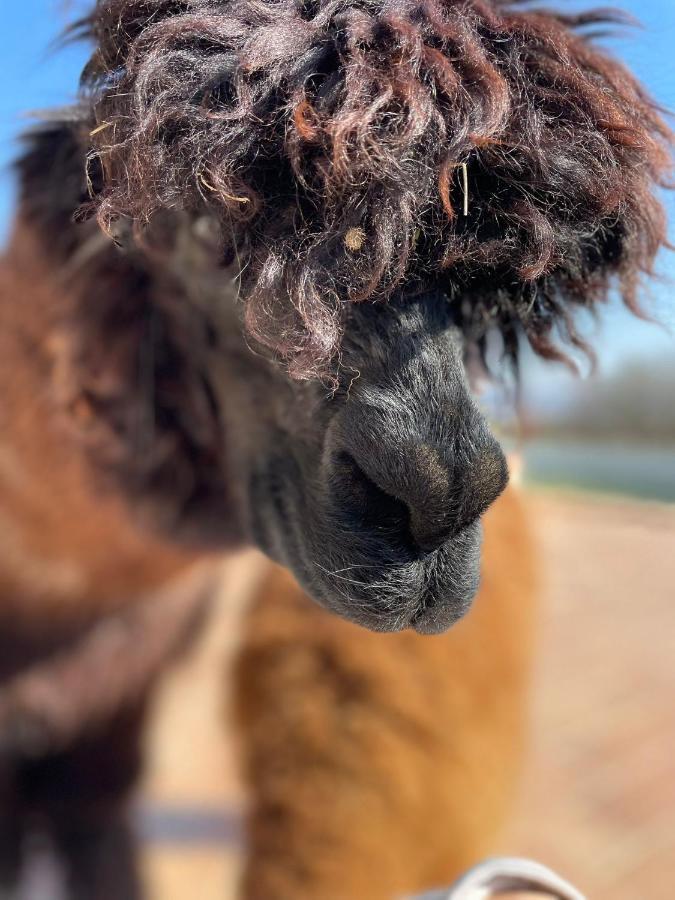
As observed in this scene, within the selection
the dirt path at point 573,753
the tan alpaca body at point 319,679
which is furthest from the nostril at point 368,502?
the dirt path at point 573,753

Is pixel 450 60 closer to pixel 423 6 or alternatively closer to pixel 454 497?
pixel 423 6

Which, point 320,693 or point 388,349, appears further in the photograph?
point 320,693

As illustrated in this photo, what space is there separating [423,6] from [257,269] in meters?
0.27

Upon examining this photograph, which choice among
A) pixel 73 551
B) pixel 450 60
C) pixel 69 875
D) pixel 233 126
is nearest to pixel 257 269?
pixel 233 126

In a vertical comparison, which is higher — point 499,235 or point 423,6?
point 423,6

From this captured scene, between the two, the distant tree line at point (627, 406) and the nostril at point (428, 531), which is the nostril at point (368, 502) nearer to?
the nostril at point (428, 531)

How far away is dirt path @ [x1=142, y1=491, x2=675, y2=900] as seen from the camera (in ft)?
6.68

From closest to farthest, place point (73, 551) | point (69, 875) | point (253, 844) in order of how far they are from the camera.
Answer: point (253, 844)
point (73, 551)
point (69, 875)

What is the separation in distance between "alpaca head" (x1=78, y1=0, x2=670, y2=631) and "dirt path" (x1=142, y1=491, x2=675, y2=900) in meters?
0.96

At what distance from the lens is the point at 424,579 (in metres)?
0.78

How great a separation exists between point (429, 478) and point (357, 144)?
0.28m

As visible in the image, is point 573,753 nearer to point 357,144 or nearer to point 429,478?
point 429,478

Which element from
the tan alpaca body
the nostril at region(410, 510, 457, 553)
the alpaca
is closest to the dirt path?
the tan alpaca body

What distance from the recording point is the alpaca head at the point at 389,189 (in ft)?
2.19
